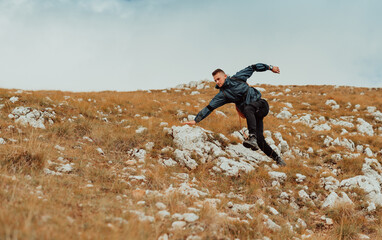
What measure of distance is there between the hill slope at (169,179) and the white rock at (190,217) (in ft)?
0.05

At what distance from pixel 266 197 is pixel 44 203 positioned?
4.24 meters

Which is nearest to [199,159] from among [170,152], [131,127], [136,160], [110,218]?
[170,152]

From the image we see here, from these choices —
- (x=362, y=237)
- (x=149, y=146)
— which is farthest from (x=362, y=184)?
(x=149, y=146)

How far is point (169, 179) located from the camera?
5156 millimetres

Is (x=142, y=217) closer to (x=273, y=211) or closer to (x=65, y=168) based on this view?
(x=65, y=168)

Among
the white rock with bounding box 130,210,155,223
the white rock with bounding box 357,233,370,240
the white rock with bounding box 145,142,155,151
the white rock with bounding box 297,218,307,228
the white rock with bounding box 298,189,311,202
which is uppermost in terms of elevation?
the white rock with bounding box 145,142,155,151

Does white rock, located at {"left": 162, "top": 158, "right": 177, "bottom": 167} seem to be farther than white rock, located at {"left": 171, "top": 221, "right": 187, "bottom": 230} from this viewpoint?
Yes

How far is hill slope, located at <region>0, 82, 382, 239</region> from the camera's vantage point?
9.61ft

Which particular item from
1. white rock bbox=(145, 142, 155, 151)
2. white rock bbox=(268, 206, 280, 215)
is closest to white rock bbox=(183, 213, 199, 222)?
white rock bbox=(268, 206, 280, 215)

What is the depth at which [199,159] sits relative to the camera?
6547mm

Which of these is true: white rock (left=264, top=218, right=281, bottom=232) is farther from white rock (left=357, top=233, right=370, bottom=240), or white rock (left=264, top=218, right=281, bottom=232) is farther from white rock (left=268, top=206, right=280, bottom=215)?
white rock (left=357, top=233, right=370, bottom=240)

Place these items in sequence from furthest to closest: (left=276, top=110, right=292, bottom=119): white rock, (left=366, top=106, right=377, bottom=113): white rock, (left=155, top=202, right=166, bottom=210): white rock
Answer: (left=366, top=106, right=377, bottom=113): white rock
(left=276, top=110, right=292, bottom=119): white rock
(left=155, top=202, right=166, bottom=210): white rock

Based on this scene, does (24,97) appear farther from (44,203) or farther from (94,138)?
(44,203)

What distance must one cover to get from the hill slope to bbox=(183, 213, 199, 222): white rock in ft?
0.05
